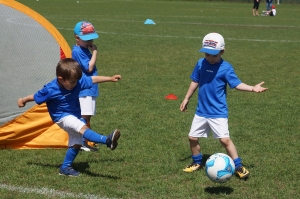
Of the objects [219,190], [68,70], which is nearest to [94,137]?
[68,70]

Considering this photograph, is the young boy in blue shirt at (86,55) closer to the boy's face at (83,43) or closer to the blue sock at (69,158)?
the boy's face at (83,43)

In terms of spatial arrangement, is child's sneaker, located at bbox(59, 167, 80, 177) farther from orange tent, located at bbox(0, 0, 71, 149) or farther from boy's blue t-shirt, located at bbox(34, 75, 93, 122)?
orange tent, located at bbox(0, 0, 71, 149)

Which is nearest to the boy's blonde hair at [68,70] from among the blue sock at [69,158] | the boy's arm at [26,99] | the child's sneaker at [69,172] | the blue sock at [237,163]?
the boy's arm at [26,99]

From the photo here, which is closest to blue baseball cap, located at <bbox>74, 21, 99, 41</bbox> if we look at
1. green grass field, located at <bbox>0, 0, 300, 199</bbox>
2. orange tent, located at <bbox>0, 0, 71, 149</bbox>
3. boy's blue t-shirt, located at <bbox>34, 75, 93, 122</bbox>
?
orange tent, located at <bbox>0, 0, 71, 149</bbox>

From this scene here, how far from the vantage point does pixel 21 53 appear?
22.4ft

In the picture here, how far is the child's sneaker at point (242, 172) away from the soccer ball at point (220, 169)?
0.90 ft

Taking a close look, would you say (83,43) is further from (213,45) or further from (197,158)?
(197,158)

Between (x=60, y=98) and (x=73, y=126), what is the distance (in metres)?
0.33

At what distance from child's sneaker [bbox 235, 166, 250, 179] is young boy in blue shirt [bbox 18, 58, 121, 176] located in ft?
4.86

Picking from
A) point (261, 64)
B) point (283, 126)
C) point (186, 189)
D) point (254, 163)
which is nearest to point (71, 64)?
point (186, 189)

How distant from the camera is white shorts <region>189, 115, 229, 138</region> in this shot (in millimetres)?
5770

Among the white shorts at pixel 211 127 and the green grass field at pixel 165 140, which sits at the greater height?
the white shorts at pixel 211 127

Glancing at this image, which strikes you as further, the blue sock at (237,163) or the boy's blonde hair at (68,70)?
the blue sock at (237,163)

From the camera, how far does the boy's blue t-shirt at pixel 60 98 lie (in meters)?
5.68
